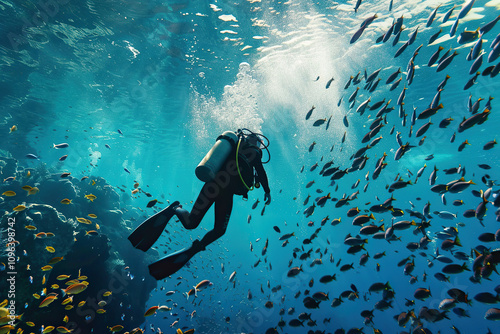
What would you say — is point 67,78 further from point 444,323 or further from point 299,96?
point 444,323

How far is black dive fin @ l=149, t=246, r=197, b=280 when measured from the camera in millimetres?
3893

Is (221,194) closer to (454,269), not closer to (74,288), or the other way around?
(74,288)

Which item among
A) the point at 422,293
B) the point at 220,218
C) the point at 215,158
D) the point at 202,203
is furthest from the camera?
the point at 422,293

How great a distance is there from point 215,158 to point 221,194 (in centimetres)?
77

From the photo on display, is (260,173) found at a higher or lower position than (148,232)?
higher

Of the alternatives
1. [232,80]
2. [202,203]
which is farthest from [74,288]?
[232,80]

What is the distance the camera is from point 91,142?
1399 inches

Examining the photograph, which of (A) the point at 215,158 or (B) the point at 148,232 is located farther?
(B) the point at 148,232

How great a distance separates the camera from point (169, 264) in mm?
3963

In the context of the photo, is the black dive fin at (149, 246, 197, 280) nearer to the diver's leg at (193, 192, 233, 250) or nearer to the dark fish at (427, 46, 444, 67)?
the diver's leg at (193, 192, 233, 250)

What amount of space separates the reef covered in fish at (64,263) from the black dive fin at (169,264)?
3.68m

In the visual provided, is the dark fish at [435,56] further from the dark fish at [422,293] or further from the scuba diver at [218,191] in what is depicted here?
the dark fish at [422,293]

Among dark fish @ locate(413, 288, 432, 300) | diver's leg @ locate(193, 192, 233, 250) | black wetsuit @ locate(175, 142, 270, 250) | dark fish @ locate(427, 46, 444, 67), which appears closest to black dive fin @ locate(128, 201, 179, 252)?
black wetsuit @ locate(175, 142, 270, 250)

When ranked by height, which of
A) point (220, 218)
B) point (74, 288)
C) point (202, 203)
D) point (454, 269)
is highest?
point (202, 203)
